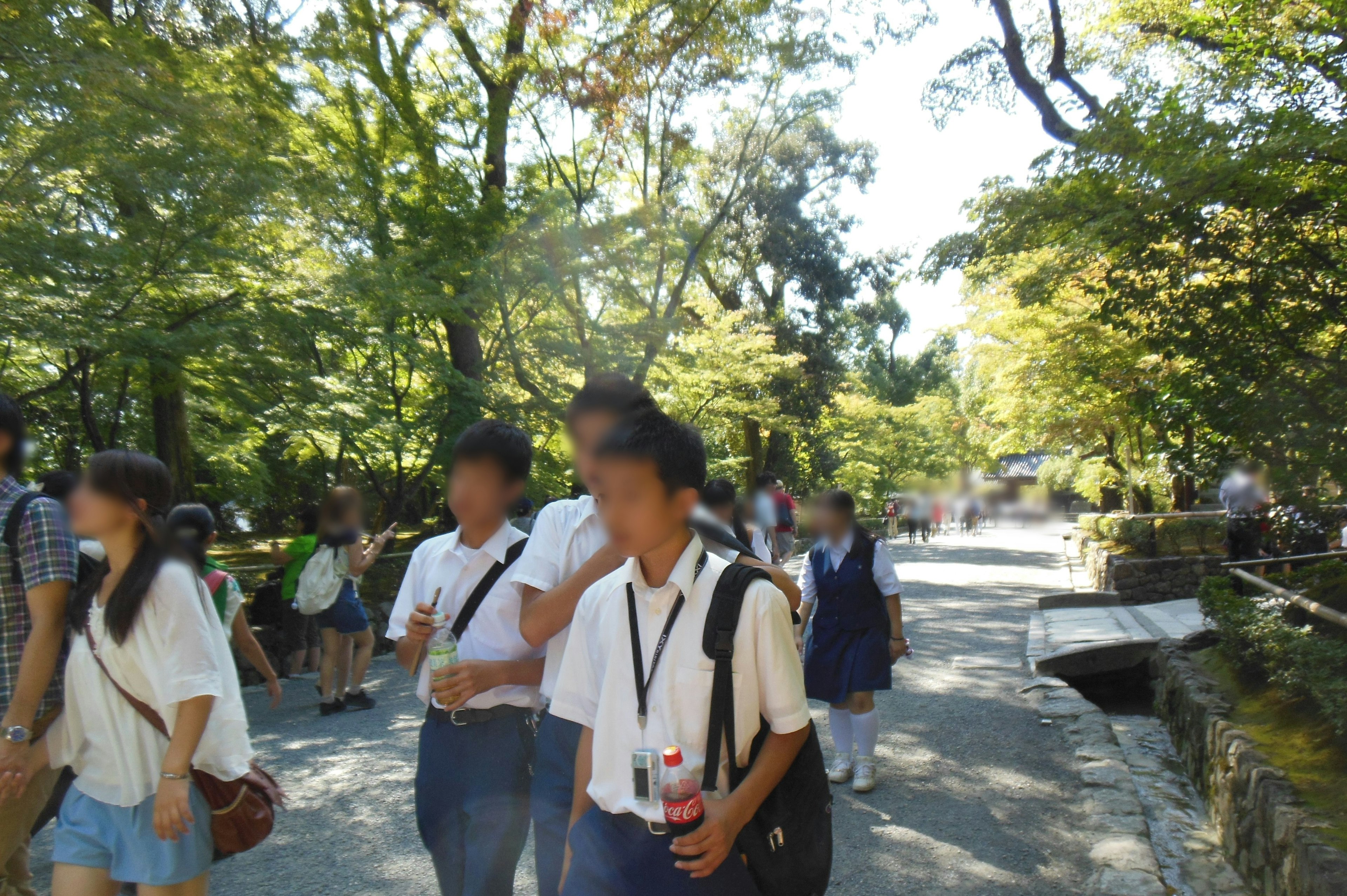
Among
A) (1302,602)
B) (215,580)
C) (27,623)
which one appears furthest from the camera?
(1302,602)

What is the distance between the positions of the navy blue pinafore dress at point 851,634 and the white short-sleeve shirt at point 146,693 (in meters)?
3.41

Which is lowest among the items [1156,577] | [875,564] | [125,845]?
[1156,577]

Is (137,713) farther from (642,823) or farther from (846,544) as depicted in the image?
(846,544)

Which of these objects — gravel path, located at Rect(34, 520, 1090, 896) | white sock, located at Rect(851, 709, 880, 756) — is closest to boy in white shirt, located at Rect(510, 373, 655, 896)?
gravel path, located at Rect(34, 520, 1090, 896)

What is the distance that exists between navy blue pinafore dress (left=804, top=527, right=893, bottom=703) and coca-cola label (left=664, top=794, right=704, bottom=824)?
3558mm

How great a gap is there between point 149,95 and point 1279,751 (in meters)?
9.19

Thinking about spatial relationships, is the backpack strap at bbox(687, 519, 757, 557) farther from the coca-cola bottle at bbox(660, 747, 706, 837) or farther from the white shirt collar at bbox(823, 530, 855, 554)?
the white shirt collar at bbox(823, 530, 855, 554)

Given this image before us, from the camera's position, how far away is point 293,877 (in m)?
4.20

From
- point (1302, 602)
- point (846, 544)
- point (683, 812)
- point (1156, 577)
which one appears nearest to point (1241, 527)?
point (1156, 577)

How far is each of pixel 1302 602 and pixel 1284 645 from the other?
1.26 ft

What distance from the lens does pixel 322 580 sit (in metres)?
7.37

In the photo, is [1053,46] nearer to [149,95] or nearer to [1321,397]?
[1321,397]

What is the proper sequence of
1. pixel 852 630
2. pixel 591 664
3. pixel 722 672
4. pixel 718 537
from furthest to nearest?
pixel 852 630 < pixel 718 537 < pixel 591 664 < pixel 722 672

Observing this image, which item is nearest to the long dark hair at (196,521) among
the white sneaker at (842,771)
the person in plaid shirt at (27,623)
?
the person in plaid shirt at (27,623)
